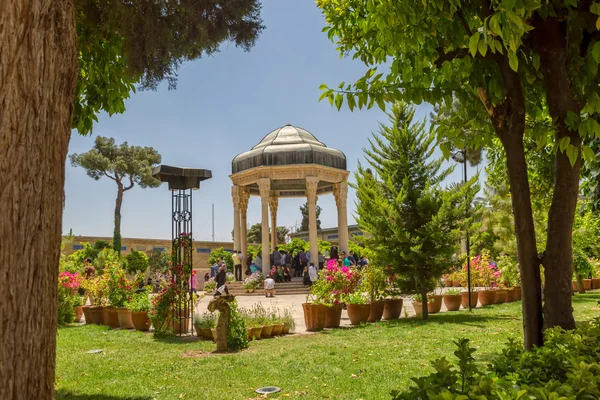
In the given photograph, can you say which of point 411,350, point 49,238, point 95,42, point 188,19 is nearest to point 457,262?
point 411,350

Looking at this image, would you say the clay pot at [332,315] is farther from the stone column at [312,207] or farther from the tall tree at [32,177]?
the stone column at [312,207]

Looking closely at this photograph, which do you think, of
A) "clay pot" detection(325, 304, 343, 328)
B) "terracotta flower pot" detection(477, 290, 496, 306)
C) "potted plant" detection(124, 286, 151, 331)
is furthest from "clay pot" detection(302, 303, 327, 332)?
"terracotta flower pot" detection(477, 290, 496, 306)

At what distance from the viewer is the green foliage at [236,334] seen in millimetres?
8070

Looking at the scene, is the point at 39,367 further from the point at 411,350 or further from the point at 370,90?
the point at 411,350

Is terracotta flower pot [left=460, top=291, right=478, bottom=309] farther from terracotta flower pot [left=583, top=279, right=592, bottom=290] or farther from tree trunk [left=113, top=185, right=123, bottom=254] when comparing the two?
tree trunk [left=113, top=185, right=123, bottom=254]

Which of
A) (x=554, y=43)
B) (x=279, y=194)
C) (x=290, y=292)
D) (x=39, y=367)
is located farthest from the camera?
(x=279, y=194)

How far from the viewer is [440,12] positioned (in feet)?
10.8

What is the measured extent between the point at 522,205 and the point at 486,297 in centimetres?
1212

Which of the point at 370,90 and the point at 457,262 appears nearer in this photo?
the point at 370,90

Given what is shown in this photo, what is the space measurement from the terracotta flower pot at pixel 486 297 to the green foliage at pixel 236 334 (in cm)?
868

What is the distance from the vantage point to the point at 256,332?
921cm

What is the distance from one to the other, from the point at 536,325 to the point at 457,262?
886 cm

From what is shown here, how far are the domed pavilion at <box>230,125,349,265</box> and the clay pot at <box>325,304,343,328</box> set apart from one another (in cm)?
1134

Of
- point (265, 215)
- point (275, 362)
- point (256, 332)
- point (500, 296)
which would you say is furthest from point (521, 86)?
point (265, 215)
